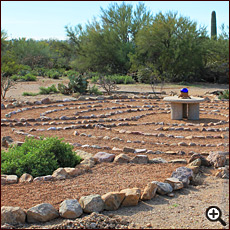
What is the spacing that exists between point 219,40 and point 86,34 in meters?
9.41

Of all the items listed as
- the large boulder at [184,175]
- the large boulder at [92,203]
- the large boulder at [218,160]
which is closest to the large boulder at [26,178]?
the large boulder at [92,203]

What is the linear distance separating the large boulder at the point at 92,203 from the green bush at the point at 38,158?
4.36 feet

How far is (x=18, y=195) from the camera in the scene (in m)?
4.77

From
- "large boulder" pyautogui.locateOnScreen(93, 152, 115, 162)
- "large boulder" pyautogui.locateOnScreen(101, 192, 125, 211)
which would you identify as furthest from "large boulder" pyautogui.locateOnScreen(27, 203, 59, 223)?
"large boulder" pyautogui.locateOnScreen(93, 152, 115, 162)

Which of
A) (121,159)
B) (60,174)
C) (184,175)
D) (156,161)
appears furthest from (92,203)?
(156,161)

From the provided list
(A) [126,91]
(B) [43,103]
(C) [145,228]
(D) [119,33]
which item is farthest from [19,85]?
(C) [145,228]

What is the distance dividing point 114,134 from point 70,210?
490 cm

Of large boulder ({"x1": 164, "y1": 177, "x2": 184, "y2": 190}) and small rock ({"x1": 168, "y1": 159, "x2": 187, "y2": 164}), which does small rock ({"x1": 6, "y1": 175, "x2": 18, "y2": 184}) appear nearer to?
large boulder ({"x1": 164, "y1": 177, "x2": 184, "y2": 190})

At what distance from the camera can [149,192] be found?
476cm

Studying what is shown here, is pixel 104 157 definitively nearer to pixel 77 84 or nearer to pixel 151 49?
pixel 77 84

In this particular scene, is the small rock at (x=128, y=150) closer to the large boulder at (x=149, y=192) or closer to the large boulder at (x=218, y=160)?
the large boulder at (x=218, y=160)

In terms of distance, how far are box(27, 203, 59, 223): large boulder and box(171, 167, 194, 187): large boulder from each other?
1.90 meters

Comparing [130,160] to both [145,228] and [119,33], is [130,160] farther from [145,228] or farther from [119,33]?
[119,33]

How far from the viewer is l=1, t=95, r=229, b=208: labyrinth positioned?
5059 millimetres
